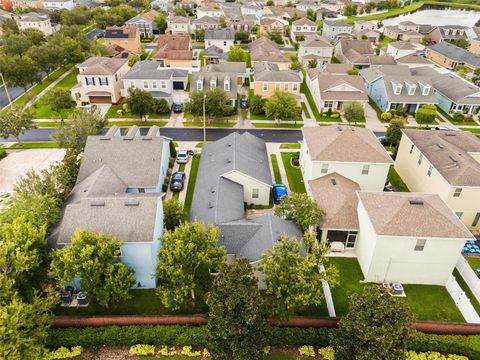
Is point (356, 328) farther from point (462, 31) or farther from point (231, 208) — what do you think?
point (462, 31)

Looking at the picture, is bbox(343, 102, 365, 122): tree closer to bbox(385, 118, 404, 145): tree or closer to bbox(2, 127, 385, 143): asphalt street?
bbox(2, 127, 385, 143): asphalt street

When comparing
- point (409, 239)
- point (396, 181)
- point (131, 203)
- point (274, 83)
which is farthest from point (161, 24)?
point (409, 239)

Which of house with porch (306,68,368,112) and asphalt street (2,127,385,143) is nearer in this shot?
asphalt street (2,127,385,143)

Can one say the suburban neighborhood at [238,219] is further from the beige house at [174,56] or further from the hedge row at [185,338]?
the beige house at [174,56]

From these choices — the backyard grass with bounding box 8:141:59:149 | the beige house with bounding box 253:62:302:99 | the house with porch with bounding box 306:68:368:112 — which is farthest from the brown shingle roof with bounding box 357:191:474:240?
the backyard grass with bounding box 8:141:59:149

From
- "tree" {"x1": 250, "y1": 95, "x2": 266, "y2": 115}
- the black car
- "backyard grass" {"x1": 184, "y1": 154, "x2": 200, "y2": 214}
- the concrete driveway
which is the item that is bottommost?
the concrete driveway

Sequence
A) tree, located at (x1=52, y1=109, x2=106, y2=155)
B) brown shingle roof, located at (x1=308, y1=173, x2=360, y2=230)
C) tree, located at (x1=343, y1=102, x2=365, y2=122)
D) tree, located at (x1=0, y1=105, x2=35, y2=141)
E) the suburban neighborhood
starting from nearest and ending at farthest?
the suburban neighborhood → brown shingle roof, located at (x1=308, y1=173, x2=360, y2=230) → tree, located at (x1=52, y1=109, x2=106, y2=155) → tree, located at (x1=0, y1=105, x2=35, y2=141) → tree, located at (x1=343, y1=102, x2=365, y2=122)

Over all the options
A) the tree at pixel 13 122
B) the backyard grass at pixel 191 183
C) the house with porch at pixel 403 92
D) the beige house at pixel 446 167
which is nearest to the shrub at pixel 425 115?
the house with porch at pixel 403 92

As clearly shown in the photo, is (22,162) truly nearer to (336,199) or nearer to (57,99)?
(57,99)
